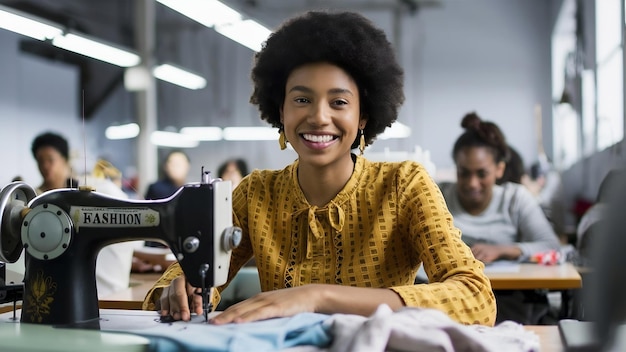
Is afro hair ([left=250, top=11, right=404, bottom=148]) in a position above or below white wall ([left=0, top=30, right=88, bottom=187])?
below

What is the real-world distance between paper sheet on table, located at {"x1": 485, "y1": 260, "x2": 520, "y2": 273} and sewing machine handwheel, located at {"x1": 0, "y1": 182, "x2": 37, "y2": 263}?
1.69 m

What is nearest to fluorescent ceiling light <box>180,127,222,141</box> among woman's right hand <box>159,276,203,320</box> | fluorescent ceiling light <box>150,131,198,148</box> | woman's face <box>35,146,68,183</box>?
fluorescent ceiling light <box>150,131,198,148</box>

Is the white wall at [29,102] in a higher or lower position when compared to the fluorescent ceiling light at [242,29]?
lower

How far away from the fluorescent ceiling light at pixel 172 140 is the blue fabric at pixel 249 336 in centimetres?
763

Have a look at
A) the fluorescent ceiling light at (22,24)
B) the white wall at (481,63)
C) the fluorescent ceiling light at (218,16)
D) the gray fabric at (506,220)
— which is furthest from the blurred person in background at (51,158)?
the white wall at (481,63)

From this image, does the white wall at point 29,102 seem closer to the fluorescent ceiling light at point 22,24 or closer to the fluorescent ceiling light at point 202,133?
the fluorescent ceiling light at point 22,24

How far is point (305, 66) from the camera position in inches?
61.4

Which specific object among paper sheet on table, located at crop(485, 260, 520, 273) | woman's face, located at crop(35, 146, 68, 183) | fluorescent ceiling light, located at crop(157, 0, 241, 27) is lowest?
paper sheet on table, located at crop(485, 260, 520, 273)

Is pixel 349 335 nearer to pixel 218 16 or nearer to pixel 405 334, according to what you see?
pixel 405 334

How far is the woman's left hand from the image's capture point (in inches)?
44.0

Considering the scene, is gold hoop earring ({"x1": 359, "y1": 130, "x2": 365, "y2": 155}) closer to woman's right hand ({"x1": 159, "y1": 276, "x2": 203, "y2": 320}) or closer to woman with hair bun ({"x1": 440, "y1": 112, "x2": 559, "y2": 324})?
woman's right hand ({"x1": 159, "y1": 276, "x2": 203, "y2": 320})

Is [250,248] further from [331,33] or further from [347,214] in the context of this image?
[331,33]

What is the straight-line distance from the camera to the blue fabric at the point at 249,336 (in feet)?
3.21

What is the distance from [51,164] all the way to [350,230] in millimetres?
2353
